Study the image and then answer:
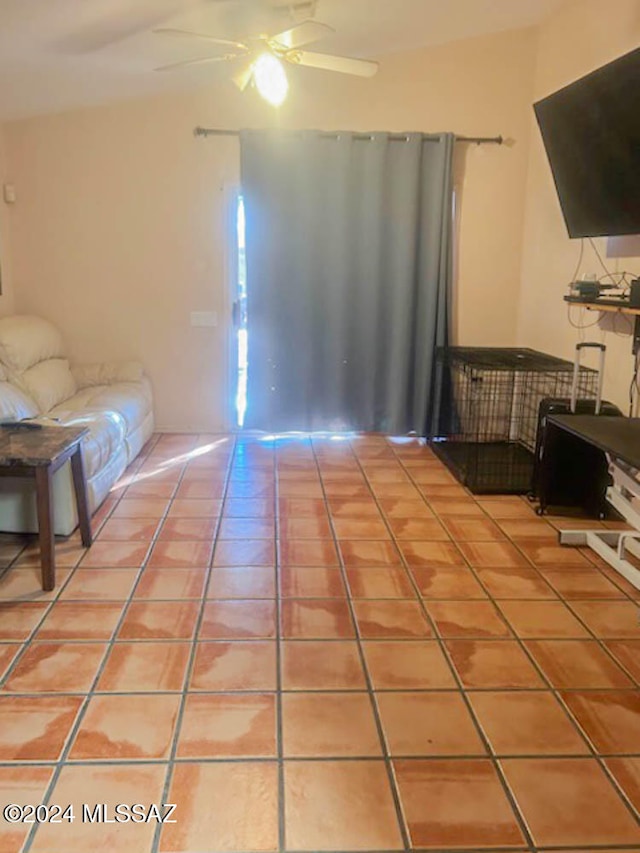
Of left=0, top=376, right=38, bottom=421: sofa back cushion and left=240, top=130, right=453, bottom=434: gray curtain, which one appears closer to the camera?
left=0, top=376, right=38, bottom=421: sofa back cushion

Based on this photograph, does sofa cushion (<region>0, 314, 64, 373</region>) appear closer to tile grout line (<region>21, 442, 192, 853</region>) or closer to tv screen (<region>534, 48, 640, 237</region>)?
tile grout line (<region>21, 442, 192, 853</region>)

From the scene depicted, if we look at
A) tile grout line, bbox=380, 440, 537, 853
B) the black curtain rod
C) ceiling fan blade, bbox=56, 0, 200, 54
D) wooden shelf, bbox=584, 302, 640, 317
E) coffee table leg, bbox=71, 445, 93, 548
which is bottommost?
tile grout line, bbox=380, 440, 537, 853

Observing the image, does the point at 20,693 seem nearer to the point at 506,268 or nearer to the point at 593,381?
the point at 593,381

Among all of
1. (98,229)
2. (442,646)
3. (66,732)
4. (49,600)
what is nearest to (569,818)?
(442,646)

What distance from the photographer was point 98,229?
4914 millimetres

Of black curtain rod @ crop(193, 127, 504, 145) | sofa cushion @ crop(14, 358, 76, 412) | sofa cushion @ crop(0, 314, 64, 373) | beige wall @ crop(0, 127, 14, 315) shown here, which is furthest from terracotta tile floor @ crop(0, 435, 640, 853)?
black curtain rod @ crop(193, 127, 504, 145)

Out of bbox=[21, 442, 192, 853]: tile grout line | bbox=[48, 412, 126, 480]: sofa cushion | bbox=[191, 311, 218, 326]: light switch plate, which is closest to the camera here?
bbox=[21, 442, 192, 853]: tile grout line

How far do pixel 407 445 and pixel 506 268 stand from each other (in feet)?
5.14

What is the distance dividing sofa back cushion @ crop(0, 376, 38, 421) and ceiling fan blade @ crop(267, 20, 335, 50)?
90.9 inches

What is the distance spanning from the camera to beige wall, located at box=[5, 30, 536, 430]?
15.6ft

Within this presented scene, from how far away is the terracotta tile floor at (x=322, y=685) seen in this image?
1665 mm

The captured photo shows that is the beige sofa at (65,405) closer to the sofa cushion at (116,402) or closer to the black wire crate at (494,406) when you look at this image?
the sofa cushion at (116,402)

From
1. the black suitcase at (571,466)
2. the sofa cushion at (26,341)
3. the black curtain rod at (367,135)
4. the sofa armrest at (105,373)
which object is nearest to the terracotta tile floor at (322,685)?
the black suitcase at (571,466)

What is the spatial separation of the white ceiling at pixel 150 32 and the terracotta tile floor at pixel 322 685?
2.40 meters
